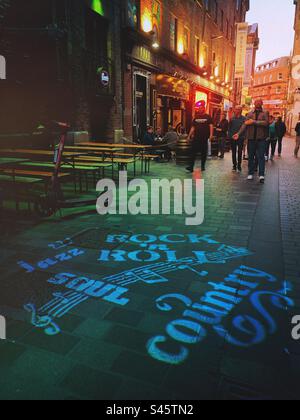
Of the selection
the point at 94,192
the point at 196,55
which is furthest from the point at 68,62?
the point at 196,55

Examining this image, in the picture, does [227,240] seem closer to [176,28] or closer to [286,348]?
[286,348]

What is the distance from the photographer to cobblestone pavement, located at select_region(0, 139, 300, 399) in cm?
212

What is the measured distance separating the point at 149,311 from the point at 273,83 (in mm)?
88859

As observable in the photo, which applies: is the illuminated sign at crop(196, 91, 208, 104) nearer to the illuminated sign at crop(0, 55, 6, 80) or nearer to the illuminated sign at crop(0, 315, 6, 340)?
the illuminated sign at crop(0, 55, 6, 80)

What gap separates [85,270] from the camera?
12.2 feet

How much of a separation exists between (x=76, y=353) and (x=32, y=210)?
4.39 metres

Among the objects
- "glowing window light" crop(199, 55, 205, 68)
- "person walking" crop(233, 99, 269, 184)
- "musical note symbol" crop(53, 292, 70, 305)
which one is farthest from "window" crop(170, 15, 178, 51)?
"musical note symbol" crop(53, 292, 70, 305)

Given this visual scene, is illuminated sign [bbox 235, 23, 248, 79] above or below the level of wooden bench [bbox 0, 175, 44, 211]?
above

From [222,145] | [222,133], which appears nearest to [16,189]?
[222,145]

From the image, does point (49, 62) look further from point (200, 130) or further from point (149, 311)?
point (149, 311)

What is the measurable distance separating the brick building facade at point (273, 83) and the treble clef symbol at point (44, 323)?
77541 mm

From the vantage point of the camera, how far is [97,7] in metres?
12.2

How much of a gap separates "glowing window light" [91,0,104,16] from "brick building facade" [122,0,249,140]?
1.71 m
